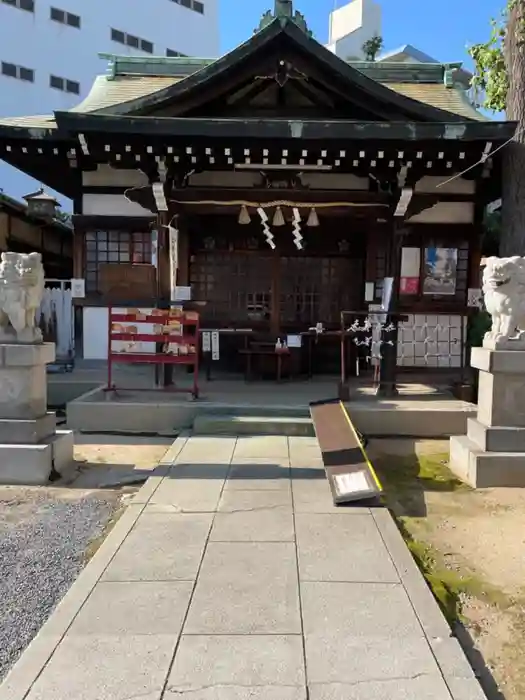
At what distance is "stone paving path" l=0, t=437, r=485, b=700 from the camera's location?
2518mm

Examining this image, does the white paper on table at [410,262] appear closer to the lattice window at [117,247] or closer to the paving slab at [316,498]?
the lattice window at [117,247]

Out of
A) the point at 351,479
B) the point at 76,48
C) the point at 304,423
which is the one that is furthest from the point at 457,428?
the point at 76,48

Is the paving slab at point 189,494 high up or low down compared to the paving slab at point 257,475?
down

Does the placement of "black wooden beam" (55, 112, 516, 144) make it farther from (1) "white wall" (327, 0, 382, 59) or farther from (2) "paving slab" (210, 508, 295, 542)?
(1) "white wall" (327, 0, 382, 59)

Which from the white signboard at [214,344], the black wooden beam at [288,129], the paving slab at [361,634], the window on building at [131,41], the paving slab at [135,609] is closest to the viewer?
the paving slab at [361,634]

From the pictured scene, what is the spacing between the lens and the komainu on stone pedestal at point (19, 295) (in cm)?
565

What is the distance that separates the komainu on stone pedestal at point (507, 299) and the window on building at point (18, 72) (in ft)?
93.6

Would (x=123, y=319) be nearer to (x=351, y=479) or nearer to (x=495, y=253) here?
(x=351, y=479)

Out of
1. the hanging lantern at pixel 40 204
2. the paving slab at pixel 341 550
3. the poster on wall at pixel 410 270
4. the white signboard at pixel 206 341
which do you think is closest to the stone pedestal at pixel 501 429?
the paving slab at pixel 341 550

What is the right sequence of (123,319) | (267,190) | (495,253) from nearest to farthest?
1. (123,319)
2. (267,190)
3. (495,253)

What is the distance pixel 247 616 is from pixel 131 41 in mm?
35846

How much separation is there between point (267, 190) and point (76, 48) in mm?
26509

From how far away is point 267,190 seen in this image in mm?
9164

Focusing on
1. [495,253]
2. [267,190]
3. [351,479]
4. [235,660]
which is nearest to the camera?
[235,660]
